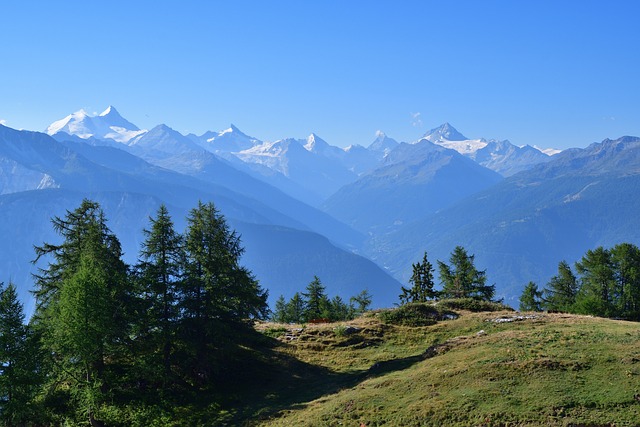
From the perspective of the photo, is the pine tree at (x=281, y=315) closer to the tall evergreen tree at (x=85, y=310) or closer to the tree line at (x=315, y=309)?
the tree line at (x=315, y=309)

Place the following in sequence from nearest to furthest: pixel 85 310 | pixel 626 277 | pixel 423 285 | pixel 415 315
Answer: pixel 85 310, pixel 415 315, pixel 626 277, pixel 423 285

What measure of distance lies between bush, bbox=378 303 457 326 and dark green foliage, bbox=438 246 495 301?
29.0 m

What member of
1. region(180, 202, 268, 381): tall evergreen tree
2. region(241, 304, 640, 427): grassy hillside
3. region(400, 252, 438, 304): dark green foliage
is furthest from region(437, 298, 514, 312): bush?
region(400, 252, 438, 304): dark green foliage

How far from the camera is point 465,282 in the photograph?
87.5 m

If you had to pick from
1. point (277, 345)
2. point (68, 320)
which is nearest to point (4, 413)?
point (68, 320)

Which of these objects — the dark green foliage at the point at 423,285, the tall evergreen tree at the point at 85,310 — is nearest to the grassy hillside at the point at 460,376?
the tall evergreen tree at the point at 85,310

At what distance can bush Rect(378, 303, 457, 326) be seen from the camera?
5516 cm

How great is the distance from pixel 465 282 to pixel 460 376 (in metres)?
54.9

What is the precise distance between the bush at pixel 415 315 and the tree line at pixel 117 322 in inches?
717

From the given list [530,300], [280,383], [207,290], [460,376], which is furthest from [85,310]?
[530,300]

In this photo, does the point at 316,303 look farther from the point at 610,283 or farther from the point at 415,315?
the point at 610,283

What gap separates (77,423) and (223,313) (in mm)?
13803

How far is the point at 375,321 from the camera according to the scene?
5669cm

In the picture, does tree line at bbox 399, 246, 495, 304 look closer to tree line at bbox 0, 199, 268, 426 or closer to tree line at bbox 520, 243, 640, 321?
tree line at bbox 520, 243, 640, 321
